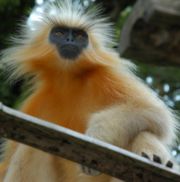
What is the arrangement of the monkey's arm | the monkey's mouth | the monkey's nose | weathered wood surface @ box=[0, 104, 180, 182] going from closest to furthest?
1. weathered wood surface @ box=[0, 104, 180, 182]
2. the monkey's arm
3. the monkey's mouth
4. the monkey's nose

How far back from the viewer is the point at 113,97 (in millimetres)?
6543

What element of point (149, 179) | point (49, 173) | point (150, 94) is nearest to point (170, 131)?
point (150, 94)

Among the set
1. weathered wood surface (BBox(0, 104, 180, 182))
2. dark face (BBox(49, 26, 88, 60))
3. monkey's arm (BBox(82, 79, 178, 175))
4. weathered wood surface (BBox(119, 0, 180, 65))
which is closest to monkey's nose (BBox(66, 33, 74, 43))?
dark face (BBox(49, 26, 88, 60))

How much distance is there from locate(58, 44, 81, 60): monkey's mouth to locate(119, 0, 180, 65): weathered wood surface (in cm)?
434

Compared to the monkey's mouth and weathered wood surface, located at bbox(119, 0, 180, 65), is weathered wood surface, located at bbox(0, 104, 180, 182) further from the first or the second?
the monkey's mouth

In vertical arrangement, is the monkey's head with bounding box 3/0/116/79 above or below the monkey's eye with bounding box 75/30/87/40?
below

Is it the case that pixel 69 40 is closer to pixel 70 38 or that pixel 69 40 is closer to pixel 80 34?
pixel 70 38

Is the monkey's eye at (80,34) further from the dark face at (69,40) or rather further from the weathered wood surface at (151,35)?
the weathered wood surface at (151,35)

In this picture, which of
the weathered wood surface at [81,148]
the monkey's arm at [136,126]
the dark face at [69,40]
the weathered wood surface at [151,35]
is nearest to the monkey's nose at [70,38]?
the dark face at [69,40]

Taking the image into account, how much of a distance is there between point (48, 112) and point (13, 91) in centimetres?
257

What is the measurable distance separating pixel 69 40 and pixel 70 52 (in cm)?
18

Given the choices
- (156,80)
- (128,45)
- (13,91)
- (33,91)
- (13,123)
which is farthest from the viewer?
(156,80)

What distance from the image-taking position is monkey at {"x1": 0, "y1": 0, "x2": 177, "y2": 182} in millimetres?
6070

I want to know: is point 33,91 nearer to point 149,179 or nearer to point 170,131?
point 170,131
